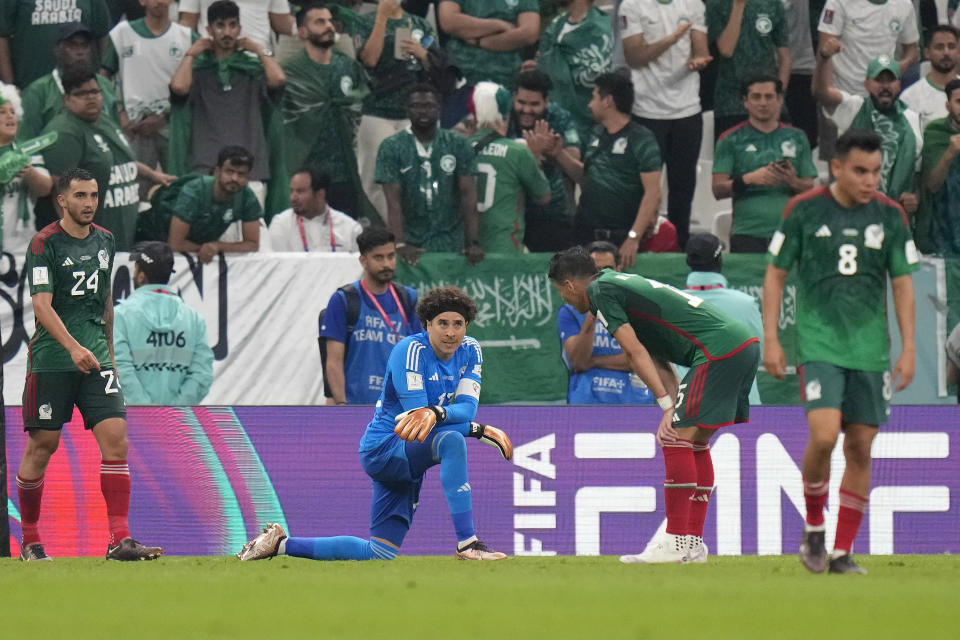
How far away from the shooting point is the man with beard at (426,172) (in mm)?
13938

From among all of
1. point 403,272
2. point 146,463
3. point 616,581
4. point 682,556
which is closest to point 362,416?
point 146,463

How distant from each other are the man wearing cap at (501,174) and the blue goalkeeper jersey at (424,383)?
4.66 m

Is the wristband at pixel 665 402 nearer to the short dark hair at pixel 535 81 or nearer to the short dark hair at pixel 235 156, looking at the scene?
the short dark hair at pixel 235 156

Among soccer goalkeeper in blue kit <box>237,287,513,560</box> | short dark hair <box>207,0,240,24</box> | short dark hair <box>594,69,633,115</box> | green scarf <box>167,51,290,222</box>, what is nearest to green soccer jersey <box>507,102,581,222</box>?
short dark hair <box>594,69,633,115</box>

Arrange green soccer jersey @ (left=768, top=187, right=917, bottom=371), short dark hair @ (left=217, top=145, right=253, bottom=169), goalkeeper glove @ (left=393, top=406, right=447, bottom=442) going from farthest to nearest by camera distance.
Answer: short dark hair @ (left=217, top=145, right=253, bottom=169), goalkeeper glove @ (left=393, top=406, right=447, bottom=442), green soccer jersey @ (left=768, top=187, right=917, bottom=371)

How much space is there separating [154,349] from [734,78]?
6.90 metres

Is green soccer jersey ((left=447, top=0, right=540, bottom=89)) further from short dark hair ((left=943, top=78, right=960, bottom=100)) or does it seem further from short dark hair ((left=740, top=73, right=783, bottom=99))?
short dark hair ((left=943, top=78, right=960, bottom=100))

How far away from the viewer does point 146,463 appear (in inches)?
466

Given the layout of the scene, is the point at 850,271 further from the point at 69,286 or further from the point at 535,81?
the point at 535,81

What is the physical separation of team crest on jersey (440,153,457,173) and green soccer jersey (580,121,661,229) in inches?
53.9

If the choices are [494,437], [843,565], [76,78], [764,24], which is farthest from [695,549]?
[764,24]

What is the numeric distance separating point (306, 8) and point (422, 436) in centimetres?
833

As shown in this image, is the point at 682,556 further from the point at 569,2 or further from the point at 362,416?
the point at 569,2

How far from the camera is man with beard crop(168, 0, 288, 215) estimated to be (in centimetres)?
1459
